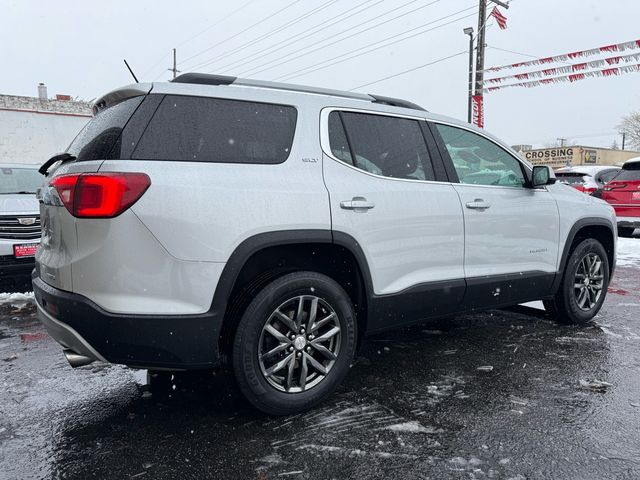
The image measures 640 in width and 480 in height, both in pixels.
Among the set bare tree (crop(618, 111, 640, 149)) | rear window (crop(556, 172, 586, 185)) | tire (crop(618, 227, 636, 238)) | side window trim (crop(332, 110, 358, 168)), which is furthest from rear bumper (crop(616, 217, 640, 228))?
bare tree (crop(618, 111, 640, 149))

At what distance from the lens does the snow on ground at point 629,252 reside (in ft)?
26.8

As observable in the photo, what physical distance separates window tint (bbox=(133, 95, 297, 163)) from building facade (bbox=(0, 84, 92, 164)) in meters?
23.3

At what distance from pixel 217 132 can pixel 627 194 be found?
10.6 metres

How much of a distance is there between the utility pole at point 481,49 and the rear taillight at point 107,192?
17.0 m

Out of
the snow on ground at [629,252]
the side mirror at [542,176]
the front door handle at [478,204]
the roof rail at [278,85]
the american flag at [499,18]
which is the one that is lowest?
the snow on ground at [629,252]

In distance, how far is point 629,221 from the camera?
10523 mm

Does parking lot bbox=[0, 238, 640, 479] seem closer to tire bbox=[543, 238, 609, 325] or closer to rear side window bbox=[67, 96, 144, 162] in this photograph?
tire bbox=[543, 238, 609, 325]

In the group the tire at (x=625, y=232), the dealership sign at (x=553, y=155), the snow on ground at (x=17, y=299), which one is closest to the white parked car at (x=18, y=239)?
the snow on ground at (x=17, y=299)

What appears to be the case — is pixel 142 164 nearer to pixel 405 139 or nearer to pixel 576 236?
pixel 405 139

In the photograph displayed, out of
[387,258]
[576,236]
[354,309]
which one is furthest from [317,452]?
[576,236]

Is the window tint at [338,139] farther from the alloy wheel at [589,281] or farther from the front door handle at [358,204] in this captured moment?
the alloy wheel at [589,281]

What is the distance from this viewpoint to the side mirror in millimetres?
3947

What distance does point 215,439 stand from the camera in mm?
2482

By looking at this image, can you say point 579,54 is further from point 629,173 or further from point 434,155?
point 434,155
